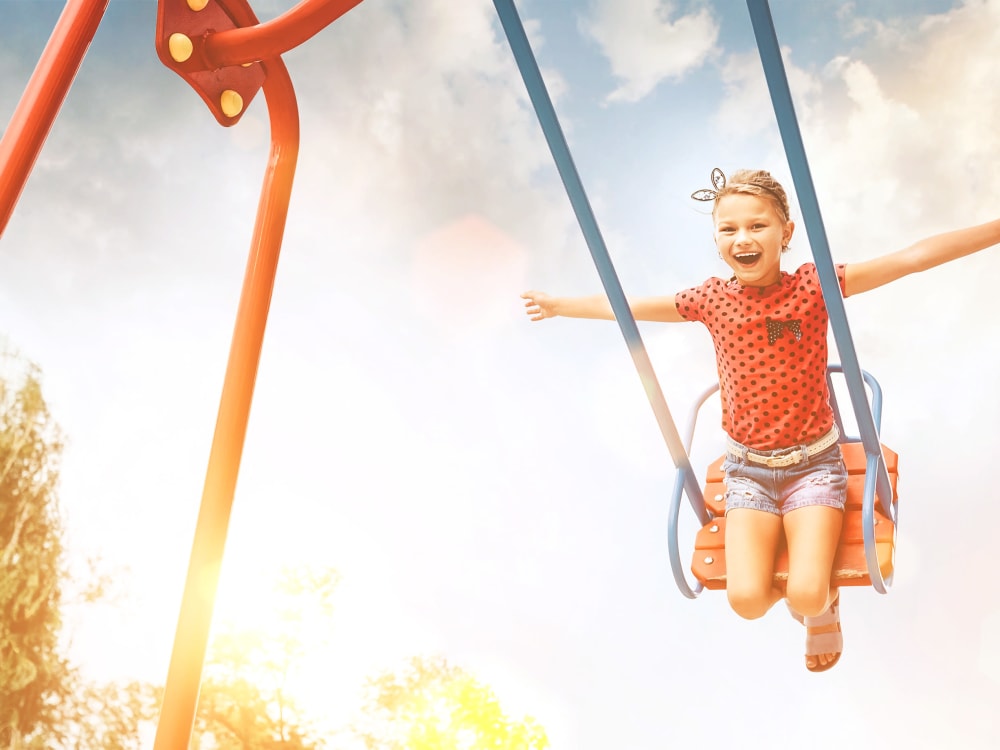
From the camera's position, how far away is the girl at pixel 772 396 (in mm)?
1806

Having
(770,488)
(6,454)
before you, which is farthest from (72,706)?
(770,488)

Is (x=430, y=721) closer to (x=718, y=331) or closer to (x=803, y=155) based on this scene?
(x=718, y=331)

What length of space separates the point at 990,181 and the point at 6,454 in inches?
229

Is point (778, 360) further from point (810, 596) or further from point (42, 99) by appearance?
point (42, 99)

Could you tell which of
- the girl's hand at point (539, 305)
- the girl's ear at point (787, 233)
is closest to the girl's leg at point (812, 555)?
the girl's ear at point (787, 233)

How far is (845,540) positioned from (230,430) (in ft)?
3.91

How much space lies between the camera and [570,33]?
19.8 ft

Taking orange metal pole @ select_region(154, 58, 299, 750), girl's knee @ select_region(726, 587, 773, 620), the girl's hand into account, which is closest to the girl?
girl's knee @ select_region(726, 587, 773, 620)

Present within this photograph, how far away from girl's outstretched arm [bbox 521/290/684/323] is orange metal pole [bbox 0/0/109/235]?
1.13 metres

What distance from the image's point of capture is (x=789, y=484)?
190 cm

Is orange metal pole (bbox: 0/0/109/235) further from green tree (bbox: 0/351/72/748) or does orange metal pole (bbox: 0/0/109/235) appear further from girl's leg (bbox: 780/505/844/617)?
green tree (bbox: 0/351/72/748)

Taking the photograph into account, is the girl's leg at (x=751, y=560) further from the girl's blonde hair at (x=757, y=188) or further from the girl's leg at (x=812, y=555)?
the girl's blonde hair at (x=757, y=188)

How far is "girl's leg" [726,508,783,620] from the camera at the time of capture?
177 centimetres

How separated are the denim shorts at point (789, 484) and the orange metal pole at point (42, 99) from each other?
1.41 metres
